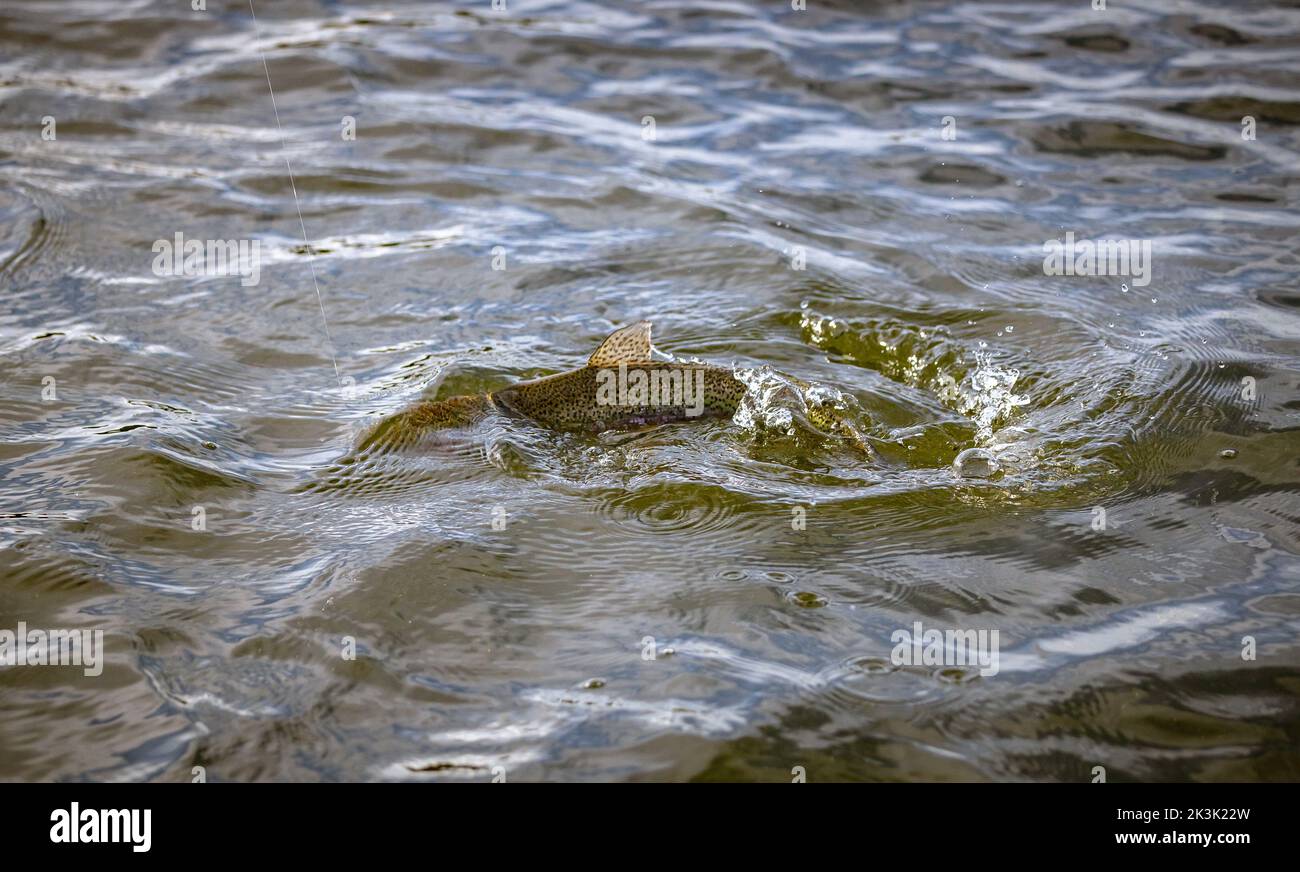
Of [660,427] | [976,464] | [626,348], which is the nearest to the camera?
[976,464]

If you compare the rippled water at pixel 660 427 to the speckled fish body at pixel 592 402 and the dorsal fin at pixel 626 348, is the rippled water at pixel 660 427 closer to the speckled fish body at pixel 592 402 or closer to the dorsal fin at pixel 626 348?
the speckled fish body at pixel 592 402

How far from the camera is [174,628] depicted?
4320 mm

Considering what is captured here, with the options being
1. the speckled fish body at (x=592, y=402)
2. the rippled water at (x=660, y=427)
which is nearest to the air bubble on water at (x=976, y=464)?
the rippled water at (x=660, y=427)

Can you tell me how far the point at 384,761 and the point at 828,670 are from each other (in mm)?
1564

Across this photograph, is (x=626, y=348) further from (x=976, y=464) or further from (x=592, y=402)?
(x=976, y=464)

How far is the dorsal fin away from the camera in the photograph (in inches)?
217

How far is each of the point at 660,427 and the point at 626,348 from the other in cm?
45

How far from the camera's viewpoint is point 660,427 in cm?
573

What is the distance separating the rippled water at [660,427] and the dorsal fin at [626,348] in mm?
405

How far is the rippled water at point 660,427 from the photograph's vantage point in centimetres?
388

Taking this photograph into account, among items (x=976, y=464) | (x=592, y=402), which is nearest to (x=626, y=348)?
(x=592, y=402)

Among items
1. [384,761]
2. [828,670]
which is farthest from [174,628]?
[828,670]
